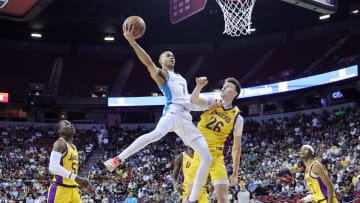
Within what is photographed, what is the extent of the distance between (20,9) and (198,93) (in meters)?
5.56

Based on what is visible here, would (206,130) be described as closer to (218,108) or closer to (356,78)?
(218,108)

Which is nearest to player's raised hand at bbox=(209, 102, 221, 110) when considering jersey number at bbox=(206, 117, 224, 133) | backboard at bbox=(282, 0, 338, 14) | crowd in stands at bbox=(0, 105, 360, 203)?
jersey number at bbox=(206, 117, 224, 133)

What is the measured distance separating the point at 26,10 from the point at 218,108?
18.3ft

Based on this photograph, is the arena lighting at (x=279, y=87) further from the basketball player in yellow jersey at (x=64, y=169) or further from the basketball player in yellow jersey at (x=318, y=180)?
the basketball player in yellow jersey at (x=64, y=169)

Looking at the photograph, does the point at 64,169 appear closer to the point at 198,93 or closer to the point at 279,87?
the point at 198,93

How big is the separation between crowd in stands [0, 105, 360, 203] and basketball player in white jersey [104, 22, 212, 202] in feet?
25.3

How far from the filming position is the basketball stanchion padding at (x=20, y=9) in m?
8.02

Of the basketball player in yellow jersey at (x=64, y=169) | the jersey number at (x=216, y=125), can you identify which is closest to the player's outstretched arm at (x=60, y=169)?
the basketball player in yellow jersey at (x=64, y=169)

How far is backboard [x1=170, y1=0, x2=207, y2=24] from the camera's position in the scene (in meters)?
11.3

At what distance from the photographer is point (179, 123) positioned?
4.61m

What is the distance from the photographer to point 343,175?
13.7 metres

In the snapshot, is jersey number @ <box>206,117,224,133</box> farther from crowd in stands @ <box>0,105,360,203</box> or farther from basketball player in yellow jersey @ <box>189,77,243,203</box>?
crowd in stands @ <box>0,105,360,203</box>

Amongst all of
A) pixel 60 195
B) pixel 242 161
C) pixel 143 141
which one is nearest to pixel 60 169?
pixel 60 195

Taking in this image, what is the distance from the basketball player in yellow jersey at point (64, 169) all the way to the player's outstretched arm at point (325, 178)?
325 centimetres
